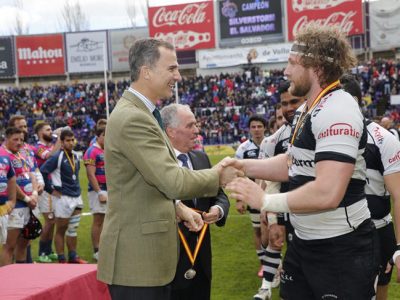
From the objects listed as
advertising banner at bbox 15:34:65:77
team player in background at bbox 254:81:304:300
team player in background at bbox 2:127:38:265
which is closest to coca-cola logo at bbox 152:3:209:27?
advertising banner at bbox 15:34:65:77

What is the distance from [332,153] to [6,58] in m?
50.7

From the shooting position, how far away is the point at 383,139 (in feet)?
13.0

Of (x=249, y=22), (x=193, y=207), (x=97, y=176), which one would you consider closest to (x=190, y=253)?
(x=193, y=207)

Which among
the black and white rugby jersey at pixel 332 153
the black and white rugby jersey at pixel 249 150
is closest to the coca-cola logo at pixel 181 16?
the black and white rugby jersey at pixel 249 150

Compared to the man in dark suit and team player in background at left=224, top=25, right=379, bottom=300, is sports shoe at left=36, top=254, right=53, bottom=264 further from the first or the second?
team player in background at left=224, top=25, right=379, bottom=300

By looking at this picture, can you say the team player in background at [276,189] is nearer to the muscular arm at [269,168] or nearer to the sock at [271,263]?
the sock at [271,263]

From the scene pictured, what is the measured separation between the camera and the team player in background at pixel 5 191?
6.71 meters

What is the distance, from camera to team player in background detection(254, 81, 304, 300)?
517 centimetres

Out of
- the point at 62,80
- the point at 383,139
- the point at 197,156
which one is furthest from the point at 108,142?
the point at 62,80

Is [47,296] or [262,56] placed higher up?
[262,56]

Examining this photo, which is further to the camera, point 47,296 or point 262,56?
point 262,56

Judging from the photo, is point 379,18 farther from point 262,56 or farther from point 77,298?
point 77,298

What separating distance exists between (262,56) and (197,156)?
39349mm

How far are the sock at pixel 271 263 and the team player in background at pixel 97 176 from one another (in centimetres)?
329
